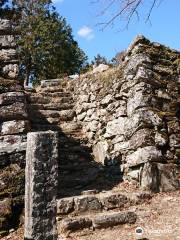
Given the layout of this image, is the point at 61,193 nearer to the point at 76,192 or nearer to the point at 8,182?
the point at 76,192

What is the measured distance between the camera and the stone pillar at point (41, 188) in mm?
4938

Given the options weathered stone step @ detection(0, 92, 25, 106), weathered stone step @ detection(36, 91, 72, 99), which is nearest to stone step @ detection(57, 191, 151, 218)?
weathered stone step @ detection(0, 92, 25, 106)

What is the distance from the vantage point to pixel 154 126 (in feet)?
26.7

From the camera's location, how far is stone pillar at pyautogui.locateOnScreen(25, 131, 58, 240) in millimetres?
4938

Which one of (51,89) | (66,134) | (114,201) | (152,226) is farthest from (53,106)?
(152,226)

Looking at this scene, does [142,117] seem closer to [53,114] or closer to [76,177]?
[76,177]

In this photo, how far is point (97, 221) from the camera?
6.39 m

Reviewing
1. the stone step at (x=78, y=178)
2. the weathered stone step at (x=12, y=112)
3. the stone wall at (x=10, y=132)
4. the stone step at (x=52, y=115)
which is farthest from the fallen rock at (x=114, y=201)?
the stone step at (x=52, y=115)

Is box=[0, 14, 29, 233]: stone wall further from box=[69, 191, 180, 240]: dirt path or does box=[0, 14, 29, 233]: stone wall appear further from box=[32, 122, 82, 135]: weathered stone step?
box=[32, 122, 82, 135]: weathered stone step

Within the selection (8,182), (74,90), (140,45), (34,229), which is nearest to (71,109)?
(74,90)

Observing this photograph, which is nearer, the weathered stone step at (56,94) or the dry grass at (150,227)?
the dry grass at (150,227)

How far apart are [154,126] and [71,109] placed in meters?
3.63

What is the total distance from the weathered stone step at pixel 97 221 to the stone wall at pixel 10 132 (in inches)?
31.8

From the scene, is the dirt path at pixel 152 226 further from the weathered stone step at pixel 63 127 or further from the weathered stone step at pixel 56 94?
the weathered stone step at pixel 56 94
